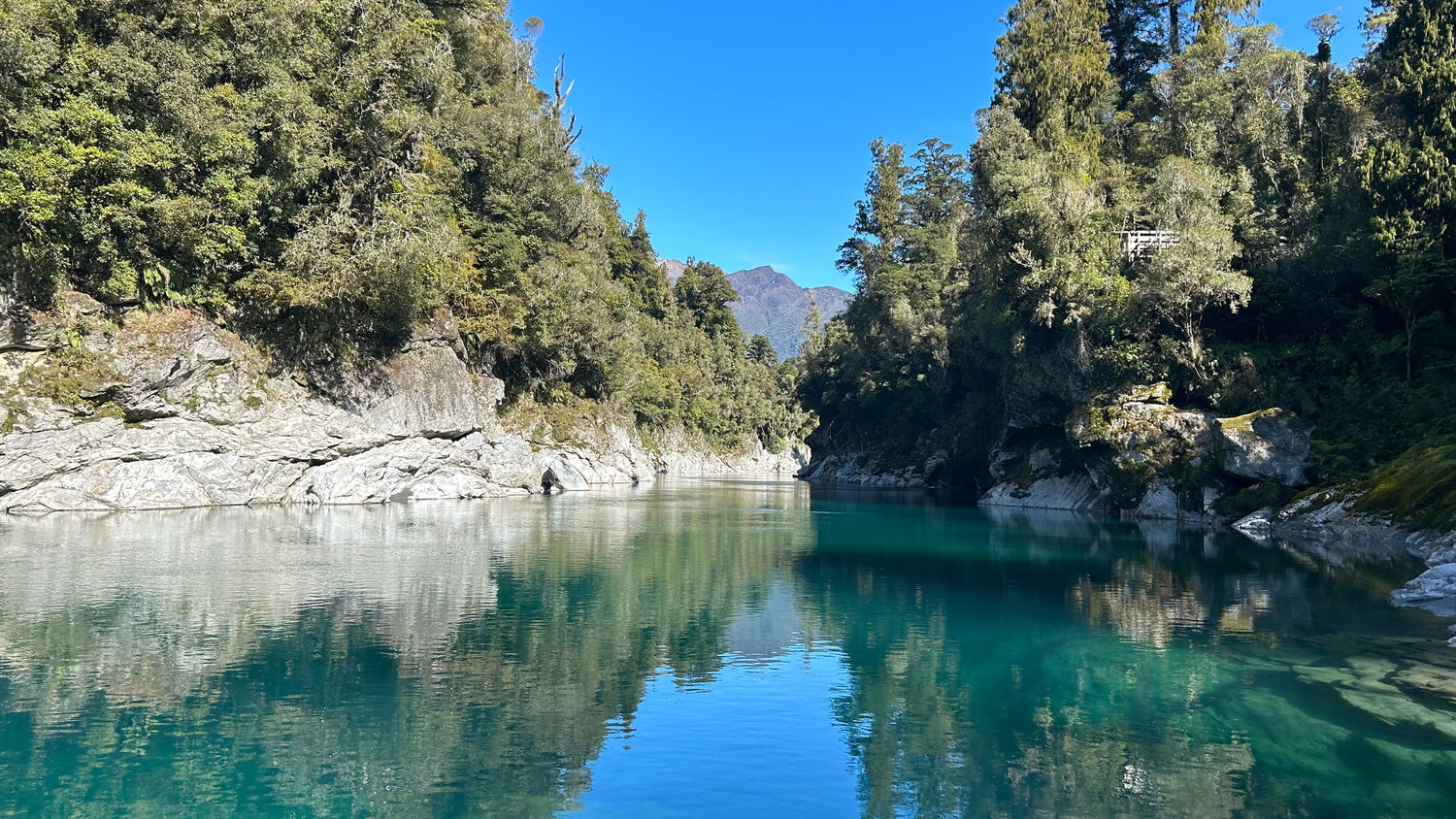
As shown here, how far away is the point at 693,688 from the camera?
12789 millimetres

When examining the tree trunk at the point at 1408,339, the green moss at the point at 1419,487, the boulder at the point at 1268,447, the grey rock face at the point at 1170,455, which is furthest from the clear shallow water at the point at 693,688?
the tree trunk at the point at 1408,339

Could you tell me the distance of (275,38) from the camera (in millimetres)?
35844

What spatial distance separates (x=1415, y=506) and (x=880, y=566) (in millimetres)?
18852

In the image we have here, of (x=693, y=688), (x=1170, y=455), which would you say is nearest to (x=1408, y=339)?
(x=1170, y=455)

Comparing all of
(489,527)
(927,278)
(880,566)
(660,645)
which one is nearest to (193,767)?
(660,645)

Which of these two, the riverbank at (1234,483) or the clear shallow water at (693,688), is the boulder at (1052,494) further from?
the clear shallow water at (693,688)

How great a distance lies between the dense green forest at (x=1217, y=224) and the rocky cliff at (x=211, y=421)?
35226mm

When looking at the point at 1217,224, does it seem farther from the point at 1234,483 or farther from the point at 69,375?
the point at 69,375

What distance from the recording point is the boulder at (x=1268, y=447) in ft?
124

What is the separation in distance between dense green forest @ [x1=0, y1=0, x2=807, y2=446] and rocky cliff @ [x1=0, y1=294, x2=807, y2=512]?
1.41 metres

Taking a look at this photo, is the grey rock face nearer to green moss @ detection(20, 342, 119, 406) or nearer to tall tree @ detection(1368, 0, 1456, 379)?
tall tree @ detection(1368, 0, 1456, 379)

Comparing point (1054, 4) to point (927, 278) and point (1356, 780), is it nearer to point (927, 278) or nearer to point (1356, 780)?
point (927, 278)

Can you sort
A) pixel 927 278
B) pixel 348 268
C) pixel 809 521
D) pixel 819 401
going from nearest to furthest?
1. pixel 348 268
2. pixel 809 521
3. pixel 927 278
4. pixel 819 401

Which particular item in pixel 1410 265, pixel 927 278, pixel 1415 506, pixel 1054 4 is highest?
pixel 1054 4
